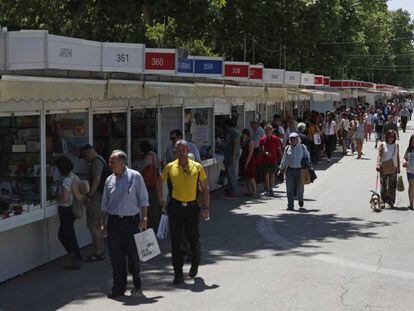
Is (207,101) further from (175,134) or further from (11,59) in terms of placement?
(11,59)

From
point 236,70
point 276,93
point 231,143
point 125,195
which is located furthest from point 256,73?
point 125,195

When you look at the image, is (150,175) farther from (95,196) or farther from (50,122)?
(50,122)

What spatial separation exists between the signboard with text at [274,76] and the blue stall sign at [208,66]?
5.63 metres

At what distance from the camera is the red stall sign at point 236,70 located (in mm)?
16750

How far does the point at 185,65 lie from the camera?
14.1 m

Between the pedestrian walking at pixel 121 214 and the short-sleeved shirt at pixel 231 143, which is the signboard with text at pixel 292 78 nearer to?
the short-sleeved shirt at pixel 231 143

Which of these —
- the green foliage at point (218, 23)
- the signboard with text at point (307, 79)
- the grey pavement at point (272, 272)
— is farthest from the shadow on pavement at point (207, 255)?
the signboard with text at point (307, 79)

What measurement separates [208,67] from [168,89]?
10.1 ft

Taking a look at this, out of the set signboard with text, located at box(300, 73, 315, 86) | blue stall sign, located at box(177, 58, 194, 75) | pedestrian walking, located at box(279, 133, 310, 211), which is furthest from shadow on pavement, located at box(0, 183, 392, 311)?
signboard with text, located at box(300, 73, 315, 86)

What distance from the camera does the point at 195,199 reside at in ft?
27.5

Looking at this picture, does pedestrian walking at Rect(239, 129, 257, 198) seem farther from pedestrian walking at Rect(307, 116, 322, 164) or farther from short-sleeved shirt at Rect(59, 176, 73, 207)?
short-sleeved shirt at Rect(59, 176, 73, 207)

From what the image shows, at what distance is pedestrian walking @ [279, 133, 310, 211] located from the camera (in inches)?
555

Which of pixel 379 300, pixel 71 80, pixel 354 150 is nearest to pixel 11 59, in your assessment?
pixel 71 80

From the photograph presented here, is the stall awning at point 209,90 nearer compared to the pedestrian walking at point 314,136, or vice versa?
the stall awning at point 209,90
